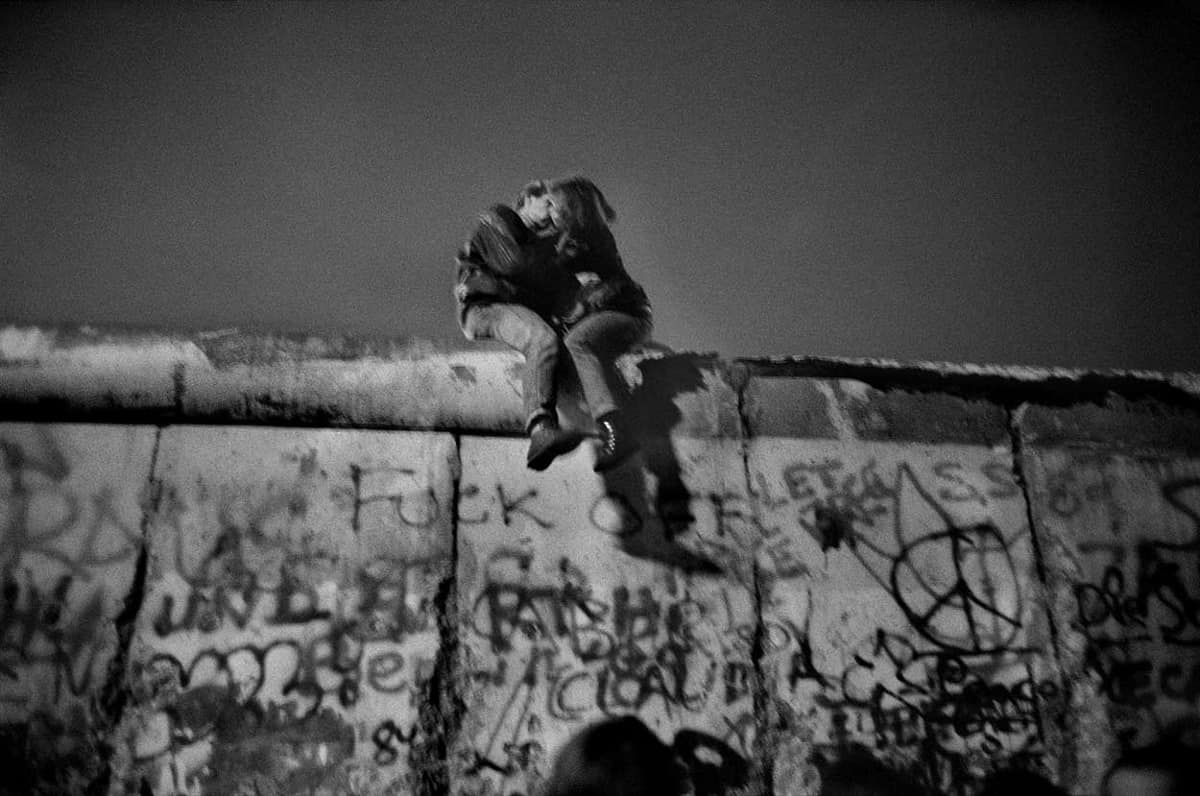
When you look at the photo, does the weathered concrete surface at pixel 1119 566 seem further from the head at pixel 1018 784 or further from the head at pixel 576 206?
the head at pixel 576 206

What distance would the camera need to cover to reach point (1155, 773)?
11.3ft

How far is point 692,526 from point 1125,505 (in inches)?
91.6

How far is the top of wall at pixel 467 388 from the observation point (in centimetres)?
372

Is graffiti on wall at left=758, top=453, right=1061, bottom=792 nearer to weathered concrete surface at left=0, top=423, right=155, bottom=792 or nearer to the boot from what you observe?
the boot

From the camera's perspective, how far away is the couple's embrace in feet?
13.0

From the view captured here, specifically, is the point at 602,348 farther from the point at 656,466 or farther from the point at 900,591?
the point at 900,591

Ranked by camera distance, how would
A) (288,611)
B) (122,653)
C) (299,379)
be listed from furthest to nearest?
(299,379) < (288,611) < (122,653)

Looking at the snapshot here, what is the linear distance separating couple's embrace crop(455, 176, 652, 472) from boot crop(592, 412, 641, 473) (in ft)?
0.54

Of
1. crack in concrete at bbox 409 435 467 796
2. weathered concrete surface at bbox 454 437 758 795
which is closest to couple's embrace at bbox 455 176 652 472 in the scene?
weathered concrete surface at bbox 454 437 758 795

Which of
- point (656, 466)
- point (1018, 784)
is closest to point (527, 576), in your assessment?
point (656, 466)

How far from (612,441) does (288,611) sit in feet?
A: 5.34

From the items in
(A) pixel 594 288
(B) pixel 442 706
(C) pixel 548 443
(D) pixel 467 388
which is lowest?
(B) pixel 442 706

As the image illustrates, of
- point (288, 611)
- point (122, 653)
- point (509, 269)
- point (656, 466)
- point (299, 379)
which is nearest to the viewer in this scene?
point (122, 653)

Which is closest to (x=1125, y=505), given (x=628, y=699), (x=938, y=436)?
(x=938, y=436)
